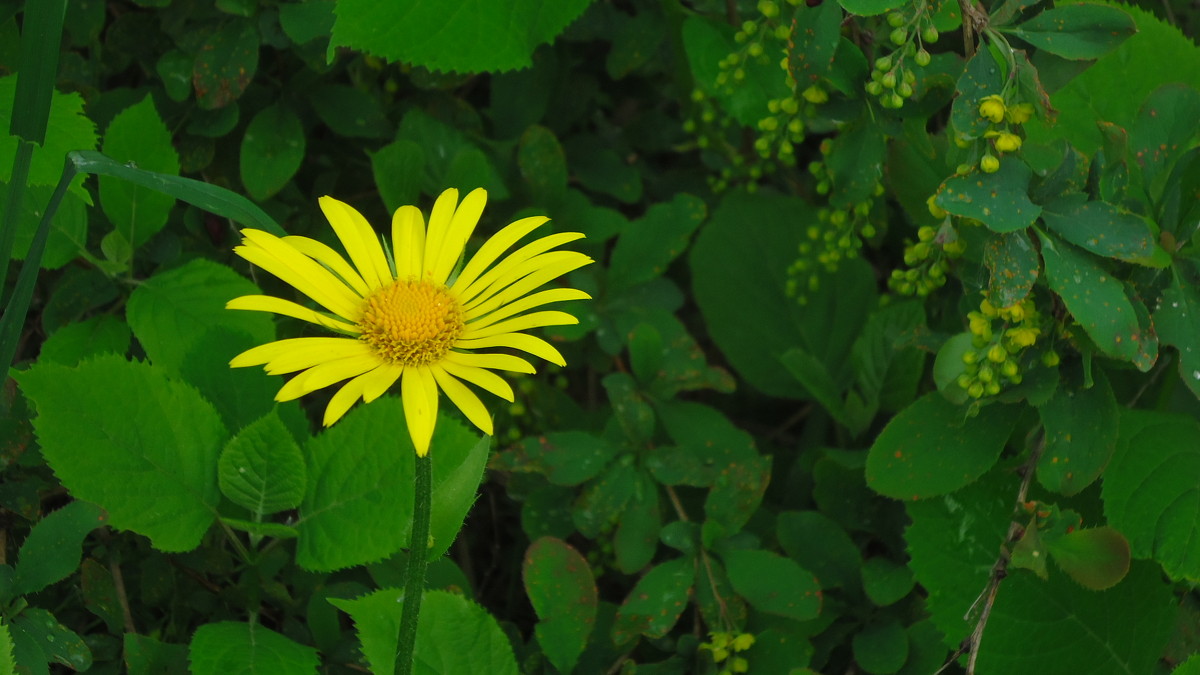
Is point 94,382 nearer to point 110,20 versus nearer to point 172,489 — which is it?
point 172,489

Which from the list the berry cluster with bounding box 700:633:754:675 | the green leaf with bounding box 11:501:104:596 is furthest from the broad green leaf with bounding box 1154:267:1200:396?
the green leaf with bounding box 11:501:104:596

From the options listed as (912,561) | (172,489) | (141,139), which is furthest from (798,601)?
(141,139)

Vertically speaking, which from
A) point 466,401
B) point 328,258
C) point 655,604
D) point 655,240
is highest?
point 328,258

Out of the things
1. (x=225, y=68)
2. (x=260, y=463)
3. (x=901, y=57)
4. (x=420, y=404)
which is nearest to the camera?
(x=420, y=404)

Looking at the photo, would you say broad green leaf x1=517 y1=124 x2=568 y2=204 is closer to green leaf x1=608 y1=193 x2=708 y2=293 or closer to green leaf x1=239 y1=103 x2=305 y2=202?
green leaf x1=608 y1=193 x2=708 y2=293

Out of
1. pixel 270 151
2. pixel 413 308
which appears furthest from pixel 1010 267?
pixel 270 151

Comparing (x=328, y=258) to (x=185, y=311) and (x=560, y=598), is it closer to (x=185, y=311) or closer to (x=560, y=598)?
(x=185, y=311)

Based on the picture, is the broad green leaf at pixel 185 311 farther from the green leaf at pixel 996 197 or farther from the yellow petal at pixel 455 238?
the green leaf at pixel 996 197
